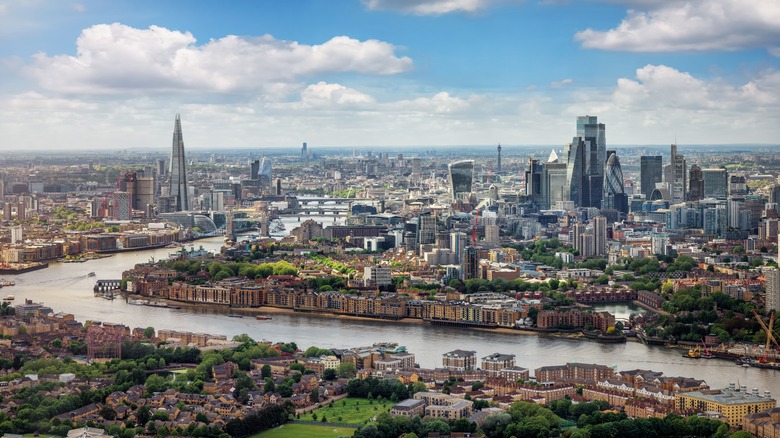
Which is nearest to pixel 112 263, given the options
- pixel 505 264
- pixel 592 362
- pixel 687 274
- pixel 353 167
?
pixel 505 264

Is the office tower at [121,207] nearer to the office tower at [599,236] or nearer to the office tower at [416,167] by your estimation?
the office tower at [599,236]

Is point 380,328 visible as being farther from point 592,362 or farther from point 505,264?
point 505,264

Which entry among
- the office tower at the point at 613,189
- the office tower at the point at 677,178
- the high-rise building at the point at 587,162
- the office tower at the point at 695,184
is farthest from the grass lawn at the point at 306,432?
the high-rise building at the point at 587,162

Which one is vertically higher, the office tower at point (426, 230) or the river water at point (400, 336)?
the office tower at point (426, 230)

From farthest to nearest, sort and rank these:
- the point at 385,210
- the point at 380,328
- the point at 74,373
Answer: the point at 385,210 < the point at 380,328 < the point at 74,373

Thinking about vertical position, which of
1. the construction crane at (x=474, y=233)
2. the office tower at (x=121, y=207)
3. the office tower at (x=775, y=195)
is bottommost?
the construction crane at (x=474, y=233)

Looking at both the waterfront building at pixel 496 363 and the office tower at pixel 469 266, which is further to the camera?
the office tower at pixel 469 266
